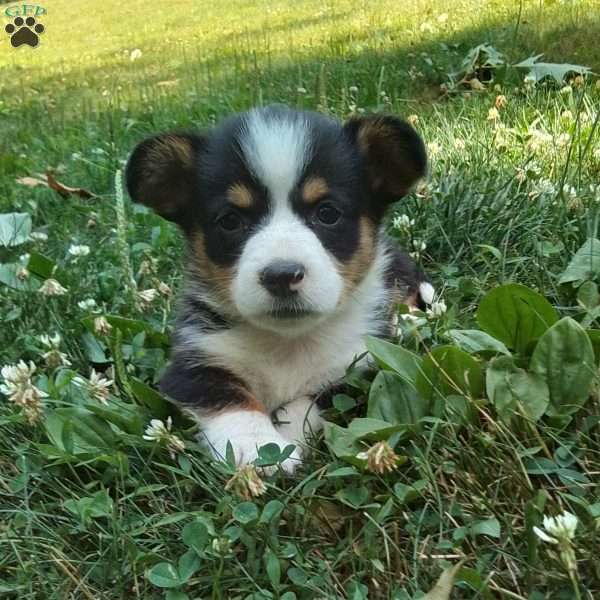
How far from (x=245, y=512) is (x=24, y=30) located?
34.7 feet

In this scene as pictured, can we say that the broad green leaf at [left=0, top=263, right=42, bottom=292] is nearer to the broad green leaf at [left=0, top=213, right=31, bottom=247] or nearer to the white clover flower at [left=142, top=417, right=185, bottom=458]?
the broad green leaf at [left=0, top=213, right=31, bottom=247]

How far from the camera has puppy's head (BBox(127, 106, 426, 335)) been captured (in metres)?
2.63

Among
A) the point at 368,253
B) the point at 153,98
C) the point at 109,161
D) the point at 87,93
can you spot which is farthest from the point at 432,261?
the point at 87,93

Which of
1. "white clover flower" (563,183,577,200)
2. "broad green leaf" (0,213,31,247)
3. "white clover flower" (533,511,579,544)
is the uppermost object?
"white clover flower" (533,511,579,544)

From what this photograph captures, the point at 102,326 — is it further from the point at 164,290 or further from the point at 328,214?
the point at 328,214

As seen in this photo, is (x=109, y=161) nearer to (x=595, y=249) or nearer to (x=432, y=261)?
(x=432, y=261)

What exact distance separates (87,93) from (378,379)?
7.35m

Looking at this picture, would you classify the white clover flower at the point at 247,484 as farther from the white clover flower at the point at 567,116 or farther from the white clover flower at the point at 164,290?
the white clover flower at the point at 567,116

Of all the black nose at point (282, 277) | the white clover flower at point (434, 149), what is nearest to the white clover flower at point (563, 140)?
the white clover flower at point (434, 149)

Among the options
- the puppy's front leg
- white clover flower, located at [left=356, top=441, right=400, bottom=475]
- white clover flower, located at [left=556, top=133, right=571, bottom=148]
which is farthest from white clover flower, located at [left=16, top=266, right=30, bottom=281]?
white clover flower, located at [left=556, top=133, right=571, bottom=148]

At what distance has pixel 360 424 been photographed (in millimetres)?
2244

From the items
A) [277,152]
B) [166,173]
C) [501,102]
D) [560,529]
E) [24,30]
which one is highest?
[277,152]

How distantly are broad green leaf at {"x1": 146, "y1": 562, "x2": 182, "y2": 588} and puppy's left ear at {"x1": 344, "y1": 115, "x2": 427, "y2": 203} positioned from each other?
165 cm

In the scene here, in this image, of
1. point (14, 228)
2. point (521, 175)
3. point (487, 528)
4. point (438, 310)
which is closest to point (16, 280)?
point (14, 228)
